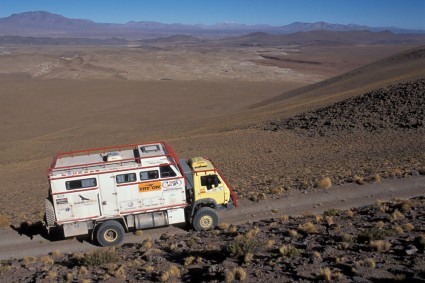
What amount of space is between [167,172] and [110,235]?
2879mm

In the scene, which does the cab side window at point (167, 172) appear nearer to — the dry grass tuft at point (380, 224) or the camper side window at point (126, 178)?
the camper side window at point (126, 178)

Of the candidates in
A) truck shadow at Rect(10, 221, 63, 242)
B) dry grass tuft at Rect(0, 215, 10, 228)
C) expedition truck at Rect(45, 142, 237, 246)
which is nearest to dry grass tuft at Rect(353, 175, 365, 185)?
expedition truck at Rect(45, 142, 237, 246)

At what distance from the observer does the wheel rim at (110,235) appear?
14.7 metres

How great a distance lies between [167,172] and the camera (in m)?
14.9

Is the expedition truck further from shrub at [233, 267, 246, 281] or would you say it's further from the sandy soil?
shrub at [233, 267, 246, 281]

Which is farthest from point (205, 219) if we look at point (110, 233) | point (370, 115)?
point (370, 115)

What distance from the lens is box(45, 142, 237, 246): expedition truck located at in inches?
569

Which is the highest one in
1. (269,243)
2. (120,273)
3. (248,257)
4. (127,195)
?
(127,195)

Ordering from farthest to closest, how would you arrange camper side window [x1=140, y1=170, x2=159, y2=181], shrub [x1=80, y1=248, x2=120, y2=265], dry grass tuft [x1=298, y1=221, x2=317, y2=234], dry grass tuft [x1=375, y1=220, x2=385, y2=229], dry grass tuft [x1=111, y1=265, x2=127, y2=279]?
camper side window [x1=140, y1=170, x2=159, y2=181] → dry grass tuft [x1=298, y1=221, x2=317, y2=234] → dry grass tuft [x1=375, y1=220, x2=385, y2=229] → shrub [x1=80, y1=248, x2=120, y2=265] → dry grass tuft [x1=111, y1=265, x2=127, y2=279]

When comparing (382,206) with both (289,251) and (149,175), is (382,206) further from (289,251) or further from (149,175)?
(149,175)

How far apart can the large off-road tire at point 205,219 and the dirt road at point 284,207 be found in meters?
0.75

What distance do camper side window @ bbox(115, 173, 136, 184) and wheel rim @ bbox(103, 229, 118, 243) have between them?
170 centimetres

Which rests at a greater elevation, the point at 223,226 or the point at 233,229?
the point at 233,229

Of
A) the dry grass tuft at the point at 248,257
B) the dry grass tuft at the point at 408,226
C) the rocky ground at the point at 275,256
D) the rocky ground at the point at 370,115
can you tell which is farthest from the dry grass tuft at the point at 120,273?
the rocky ground at the point at 370,115
